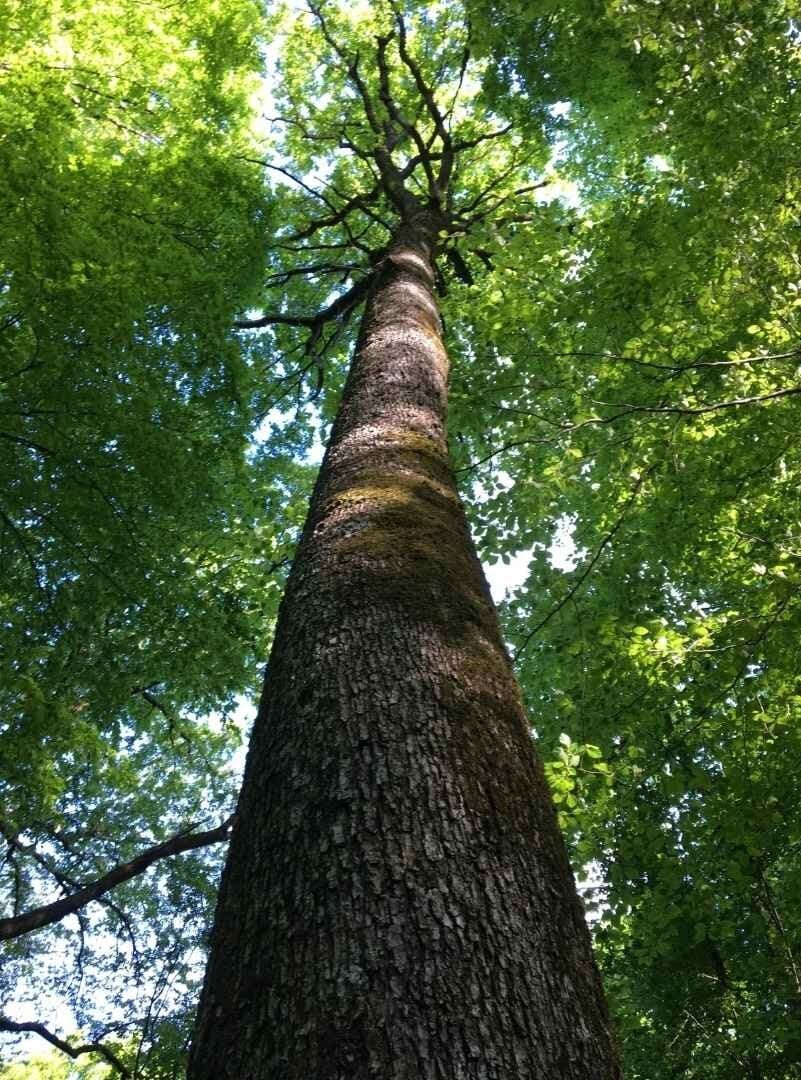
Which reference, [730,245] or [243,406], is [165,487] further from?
[730,245]

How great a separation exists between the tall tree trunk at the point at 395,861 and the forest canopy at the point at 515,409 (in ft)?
7.04

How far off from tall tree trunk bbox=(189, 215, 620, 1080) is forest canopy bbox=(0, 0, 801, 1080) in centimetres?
215

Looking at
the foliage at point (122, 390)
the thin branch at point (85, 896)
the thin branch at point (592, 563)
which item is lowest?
the thin branch at point (85, 896)

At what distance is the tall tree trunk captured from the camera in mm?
1049

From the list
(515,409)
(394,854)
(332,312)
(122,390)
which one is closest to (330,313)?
(332,312)

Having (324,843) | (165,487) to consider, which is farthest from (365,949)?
(165,487)

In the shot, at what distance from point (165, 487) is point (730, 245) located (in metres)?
5.56

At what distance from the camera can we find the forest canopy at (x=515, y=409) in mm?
4617

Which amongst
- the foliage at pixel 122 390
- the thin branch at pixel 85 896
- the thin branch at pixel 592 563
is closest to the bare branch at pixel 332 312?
the foliage at pixel 122 390

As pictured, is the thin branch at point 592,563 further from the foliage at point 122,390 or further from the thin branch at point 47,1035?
the thin branch at point 47,1035

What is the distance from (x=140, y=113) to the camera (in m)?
8.24

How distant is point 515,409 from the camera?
489 centimetres

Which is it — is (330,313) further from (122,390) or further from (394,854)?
(394,854)

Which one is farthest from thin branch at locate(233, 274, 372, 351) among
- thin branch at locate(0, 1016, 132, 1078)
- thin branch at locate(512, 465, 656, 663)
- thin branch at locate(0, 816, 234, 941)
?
thin branch at locate(0, 1016, 132, 1078)
